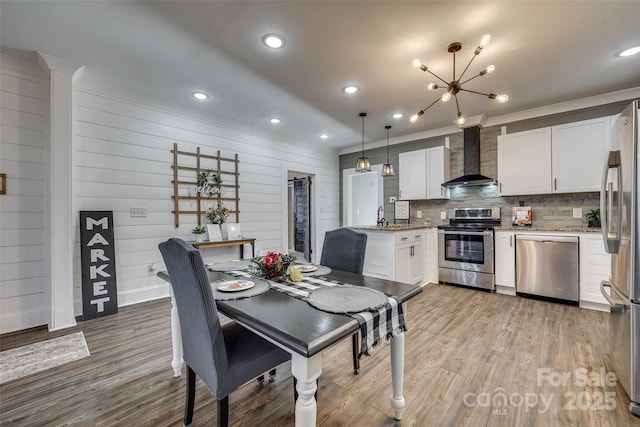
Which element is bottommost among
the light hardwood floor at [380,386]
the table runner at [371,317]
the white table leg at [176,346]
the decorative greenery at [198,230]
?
the light hardwood floor at [380,386]

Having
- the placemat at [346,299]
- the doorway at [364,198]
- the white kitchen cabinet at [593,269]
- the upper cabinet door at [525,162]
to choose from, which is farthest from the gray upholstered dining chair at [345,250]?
the doorway at [364,198]

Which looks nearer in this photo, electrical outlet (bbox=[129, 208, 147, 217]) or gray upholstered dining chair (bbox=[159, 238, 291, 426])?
gray upholstered dining chair (bbox=[159, 238, 291, 426])

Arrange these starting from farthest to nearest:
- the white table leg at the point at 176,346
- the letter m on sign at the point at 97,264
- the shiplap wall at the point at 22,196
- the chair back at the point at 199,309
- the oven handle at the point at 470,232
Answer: the oven handle at the point at 470,232, the letter m on sign at the point at 97,264, the shiplap wall at the point at 22,196, the white table leg at the point at 176,346, the chair back at the point at 199,309

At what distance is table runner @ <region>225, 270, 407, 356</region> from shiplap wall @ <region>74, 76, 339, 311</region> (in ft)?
8.46

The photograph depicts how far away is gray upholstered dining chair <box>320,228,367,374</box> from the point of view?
215 cm

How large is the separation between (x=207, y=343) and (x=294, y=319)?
1.32 feet

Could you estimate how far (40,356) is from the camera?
84.0 inches

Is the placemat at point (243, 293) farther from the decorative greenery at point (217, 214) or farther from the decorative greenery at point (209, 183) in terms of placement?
the decorative greenery at point (209, 183)

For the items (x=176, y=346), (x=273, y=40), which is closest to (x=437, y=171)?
(x=273, y=40)

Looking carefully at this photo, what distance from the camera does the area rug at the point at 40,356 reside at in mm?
1950

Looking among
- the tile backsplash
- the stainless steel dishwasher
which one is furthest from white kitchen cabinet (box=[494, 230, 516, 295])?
the tile backsplash

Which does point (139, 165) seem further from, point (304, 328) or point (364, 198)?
point (364, 198)

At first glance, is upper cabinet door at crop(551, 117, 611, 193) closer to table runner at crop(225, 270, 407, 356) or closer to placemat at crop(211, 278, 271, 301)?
table runner at crop(225, 270, 407, 356)

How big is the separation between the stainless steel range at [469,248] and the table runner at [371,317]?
314cm
